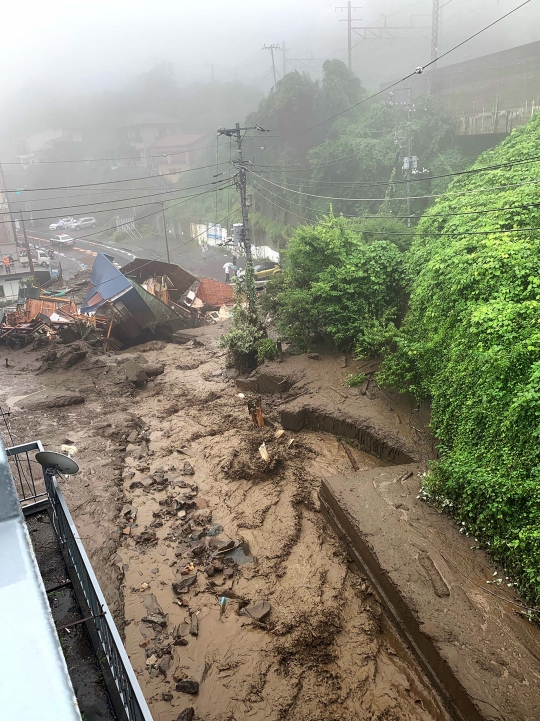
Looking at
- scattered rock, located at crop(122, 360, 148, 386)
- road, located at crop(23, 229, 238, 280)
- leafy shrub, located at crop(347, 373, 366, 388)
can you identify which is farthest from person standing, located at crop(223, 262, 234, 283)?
leafy shrub, located at crop(347, 373, 366, 388)

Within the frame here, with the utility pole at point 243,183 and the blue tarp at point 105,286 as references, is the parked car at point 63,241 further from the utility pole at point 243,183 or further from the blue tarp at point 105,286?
the utility pole at point 243,183

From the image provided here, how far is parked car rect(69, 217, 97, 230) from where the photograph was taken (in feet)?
169

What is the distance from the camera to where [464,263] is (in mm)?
10547

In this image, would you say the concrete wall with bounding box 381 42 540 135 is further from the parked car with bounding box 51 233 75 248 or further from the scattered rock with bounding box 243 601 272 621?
the parked car with bounding box 51 233 75 248

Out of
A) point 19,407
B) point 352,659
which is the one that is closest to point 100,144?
point 19,407

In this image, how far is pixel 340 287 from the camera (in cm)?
1462

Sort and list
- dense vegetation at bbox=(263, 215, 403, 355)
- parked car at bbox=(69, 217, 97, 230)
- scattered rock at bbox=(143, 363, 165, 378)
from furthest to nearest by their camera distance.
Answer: parked car at bbox=(69, 217, 97, 230) → scattered rock at bbox=(143, 363, 165, 378) → dense vegetation at bbox=(263, 215, 403, 355)

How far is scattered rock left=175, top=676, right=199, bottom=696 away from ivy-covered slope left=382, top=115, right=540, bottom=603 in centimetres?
473

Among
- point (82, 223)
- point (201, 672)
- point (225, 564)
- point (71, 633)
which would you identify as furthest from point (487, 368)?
point (82, 223)

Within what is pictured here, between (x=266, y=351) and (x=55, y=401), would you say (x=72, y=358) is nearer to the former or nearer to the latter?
(x=55, y=401)

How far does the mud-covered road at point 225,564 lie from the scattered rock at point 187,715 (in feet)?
0.36

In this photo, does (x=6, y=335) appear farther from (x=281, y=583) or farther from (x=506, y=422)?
(x=506, y=422)

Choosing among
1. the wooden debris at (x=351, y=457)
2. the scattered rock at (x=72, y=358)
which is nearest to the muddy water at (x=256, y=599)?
the wooden debris at (x=351, y=457)

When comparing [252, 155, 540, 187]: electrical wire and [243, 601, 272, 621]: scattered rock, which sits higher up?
[252, 155, 540, 187]: electrical wire
